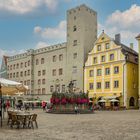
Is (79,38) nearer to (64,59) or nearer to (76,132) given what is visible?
(64,59)

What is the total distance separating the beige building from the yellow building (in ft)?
8.90

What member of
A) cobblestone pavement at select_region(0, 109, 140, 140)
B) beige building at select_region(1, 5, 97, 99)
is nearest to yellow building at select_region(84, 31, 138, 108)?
beige building at select_region(1, 5, 97, 99)

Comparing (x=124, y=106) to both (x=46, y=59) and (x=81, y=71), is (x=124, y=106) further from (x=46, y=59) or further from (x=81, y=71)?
(x=46, y=59)

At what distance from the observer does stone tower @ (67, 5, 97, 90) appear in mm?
59281

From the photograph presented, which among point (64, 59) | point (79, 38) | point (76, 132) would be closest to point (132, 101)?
point (79, 38)

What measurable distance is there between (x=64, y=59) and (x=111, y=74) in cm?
1262

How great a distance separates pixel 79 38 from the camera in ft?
196

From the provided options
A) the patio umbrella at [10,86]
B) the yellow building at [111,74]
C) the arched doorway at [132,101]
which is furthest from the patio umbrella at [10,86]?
the arched doorway at [132,101]

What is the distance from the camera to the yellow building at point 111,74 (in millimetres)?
52344

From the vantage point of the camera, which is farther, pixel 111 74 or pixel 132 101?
pixel 111 74

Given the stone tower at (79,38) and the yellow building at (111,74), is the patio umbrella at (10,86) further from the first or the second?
the stone tower at (79,38)

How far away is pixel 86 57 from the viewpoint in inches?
2345

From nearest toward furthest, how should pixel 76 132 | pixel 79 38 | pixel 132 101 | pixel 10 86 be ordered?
1. pixel 76 132
2. pixel 10 86
3. pixel 132 101
4. pixel 79 38

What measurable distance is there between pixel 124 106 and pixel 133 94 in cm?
405
